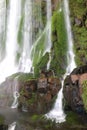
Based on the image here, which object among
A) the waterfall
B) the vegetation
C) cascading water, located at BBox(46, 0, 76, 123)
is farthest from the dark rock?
the waterfall

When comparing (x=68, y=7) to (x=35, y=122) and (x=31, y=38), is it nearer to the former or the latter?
(x=31, y=38)

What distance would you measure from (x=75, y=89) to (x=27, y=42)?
16447mm

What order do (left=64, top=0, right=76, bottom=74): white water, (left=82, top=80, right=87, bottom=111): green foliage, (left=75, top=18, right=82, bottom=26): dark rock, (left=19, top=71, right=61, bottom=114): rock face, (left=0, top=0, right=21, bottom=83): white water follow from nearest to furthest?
(left=82, top=80, right=87, bottom=111): green foliage
(left=19, top=71, right=61, bottom=114): rock face
(left=64, top=0, right=76, bottom=74): white water
(left=75, top=18, right=82, bottom=26): dark rock
(left=0, top=0, right=21, bottom=83): white water

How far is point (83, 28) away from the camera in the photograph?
30.7 metres

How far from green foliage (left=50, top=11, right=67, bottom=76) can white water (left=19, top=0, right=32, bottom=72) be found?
12.4 feet

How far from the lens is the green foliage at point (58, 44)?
28.7 meters

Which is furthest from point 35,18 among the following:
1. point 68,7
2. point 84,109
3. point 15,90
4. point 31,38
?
point 84,109

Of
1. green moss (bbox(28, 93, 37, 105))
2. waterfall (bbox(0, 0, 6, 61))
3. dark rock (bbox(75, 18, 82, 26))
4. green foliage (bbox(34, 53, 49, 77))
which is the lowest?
green moss (bbox(28, 93, 37, 105))

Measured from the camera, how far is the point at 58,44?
1233 inches

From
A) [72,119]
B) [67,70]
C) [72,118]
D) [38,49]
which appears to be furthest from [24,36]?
[72,119]

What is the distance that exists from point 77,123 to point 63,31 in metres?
15.3

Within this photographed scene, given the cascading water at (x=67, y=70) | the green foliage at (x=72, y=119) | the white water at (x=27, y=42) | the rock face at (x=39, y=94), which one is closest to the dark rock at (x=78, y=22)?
the cascading water at (x=67, y=70)

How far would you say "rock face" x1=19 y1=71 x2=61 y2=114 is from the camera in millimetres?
23078

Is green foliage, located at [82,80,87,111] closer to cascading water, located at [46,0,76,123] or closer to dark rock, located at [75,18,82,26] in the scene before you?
cascading water, located at [46,0,76,123]
